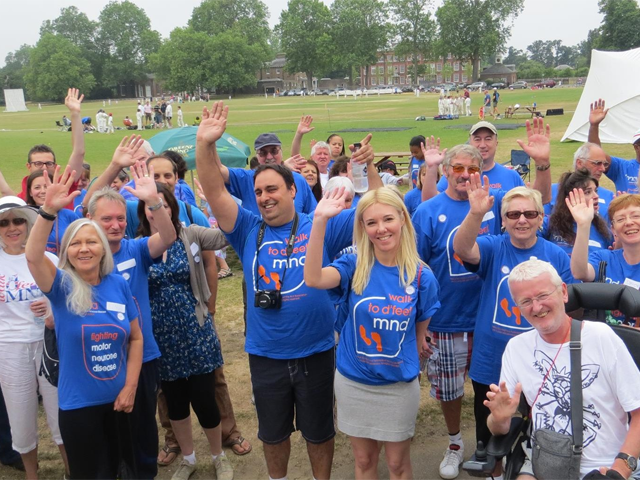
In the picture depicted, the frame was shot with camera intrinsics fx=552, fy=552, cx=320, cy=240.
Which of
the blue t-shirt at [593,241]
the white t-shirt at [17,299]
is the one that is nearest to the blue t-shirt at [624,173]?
the blue t-shirt at [593,241]

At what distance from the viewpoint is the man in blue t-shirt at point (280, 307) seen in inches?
129

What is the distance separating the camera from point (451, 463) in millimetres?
4016

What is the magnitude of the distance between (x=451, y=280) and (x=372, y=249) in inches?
36.6

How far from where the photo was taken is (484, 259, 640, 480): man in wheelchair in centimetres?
Result: 254

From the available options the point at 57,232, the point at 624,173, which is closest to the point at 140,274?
the point at 57,232

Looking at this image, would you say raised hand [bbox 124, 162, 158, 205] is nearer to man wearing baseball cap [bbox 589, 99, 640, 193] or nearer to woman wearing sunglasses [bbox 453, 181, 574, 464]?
woman wearing sunglasses [bbox 453, 181, 574, 464]

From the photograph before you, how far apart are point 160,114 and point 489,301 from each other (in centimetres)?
3785

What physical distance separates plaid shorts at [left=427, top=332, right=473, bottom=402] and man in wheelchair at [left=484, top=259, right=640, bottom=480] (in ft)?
3.74

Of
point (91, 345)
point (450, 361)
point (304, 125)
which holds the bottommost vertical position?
point (450, 361)

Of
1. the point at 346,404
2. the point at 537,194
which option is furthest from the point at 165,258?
the point at 537,194

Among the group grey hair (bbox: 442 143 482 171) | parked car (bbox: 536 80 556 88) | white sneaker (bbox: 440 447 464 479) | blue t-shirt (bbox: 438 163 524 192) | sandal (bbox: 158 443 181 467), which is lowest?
sandal (bbox: 158 443 181 467)

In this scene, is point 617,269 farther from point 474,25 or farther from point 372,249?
point 474,25

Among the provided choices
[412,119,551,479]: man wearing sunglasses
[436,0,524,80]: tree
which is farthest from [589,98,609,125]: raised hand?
[436,0,524,80]: tree

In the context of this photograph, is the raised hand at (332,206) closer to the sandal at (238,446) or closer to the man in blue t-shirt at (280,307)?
the man in blue t-shirt at (280,307)
